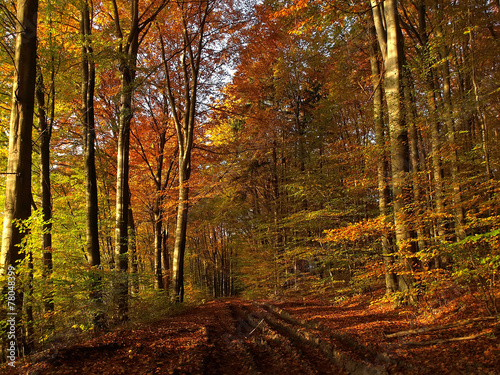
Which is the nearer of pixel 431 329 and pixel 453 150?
pixel 431 329

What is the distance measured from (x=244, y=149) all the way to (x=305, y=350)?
33.2ft

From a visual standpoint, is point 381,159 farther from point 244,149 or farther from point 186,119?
point 186,119

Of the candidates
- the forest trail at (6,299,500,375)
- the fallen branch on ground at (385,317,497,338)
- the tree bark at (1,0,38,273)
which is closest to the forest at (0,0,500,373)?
the tree bark at (1,0,38,273)

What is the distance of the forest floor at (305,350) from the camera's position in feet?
12.3

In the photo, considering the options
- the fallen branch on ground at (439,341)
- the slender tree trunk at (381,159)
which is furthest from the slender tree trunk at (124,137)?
the slender tree trunk at (381,159)

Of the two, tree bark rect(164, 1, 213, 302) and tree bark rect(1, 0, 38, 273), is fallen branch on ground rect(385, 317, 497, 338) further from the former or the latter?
tree bark rect(164, 1, 213, 302)

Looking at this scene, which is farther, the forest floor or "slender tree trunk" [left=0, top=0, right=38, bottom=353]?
"slender tree trunk" [left=0, top=0, right=38, bottom=353]

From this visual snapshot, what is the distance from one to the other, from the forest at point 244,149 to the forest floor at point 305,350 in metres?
0.60

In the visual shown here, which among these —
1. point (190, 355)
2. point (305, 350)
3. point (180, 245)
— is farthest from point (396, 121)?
point (180, 245)

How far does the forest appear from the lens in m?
5.04

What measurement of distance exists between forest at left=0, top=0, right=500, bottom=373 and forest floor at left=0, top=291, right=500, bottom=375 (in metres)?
0.60

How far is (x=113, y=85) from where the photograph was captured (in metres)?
12.6

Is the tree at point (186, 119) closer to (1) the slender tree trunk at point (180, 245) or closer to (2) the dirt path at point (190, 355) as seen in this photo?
(1) the slender tree trunk at point (180, 245)

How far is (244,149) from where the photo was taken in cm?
1398
